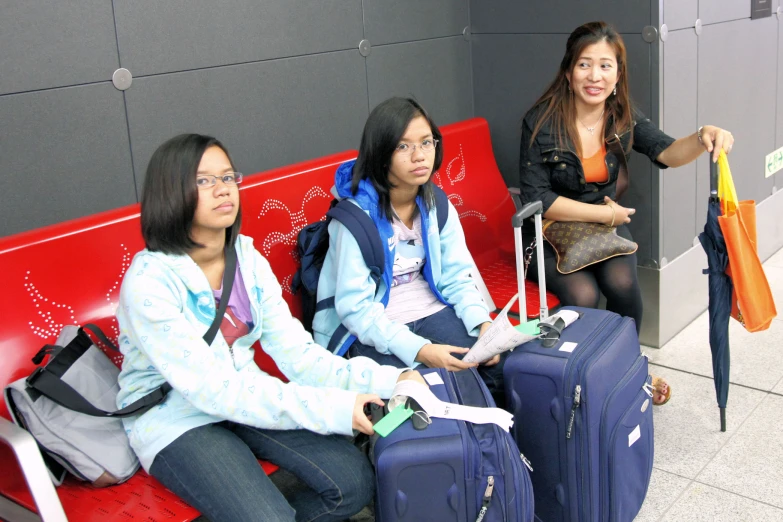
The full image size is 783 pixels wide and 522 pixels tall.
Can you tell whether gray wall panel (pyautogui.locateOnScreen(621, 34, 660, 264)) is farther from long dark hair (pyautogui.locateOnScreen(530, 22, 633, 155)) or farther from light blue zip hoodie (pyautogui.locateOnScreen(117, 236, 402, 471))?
light blue zip hoodie (pyautogui.locateOnScreen(117, 236, 402, 471))

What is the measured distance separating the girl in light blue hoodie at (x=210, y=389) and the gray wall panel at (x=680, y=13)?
7.08ft

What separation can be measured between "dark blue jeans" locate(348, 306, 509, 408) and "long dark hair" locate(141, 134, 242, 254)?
0.79 metres

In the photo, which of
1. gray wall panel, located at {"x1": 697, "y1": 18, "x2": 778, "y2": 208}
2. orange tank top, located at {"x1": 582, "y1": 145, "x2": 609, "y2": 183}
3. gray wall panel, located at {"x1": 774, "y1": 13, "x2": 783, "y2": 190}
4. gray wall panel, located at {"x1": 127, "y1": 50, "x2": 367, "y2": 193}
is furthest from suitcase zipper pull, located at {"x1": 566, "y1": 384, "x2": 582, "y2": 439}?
gray wall panel, located at {"x1": 774, "y1": 13, "x2": 783, "y2": 190}

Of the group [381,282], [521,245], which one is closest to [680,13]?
[521,245]

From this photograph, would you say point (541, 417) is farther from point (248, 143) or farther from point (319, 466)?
point (248, 143)

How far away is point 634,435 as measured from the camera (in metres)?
2.64

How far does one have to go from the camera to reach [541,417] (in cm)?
253

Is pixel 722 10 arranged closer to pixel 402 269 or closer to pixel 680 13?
pixel 680 13

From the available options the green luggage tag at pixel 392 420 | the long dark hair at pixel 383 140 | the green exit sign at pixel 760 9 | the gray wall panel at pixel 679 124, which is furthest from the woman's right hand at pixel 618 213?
the green exit sign at pixel 760 9

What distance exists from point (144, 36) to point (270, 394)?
57.1 inches

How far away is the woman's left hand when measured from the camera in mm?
3061

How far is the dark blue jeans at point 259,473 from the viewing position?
216 centimetres

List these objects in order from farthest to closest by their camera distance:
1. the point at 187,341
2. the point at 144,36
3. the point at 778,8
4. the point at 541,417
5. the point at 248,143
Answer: the point at 778,8, the point at 248,143, the point at 144,36, the point at 541,417, the point at 187,341

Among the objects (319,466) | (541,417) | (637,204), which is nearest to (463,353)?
(541,417)
